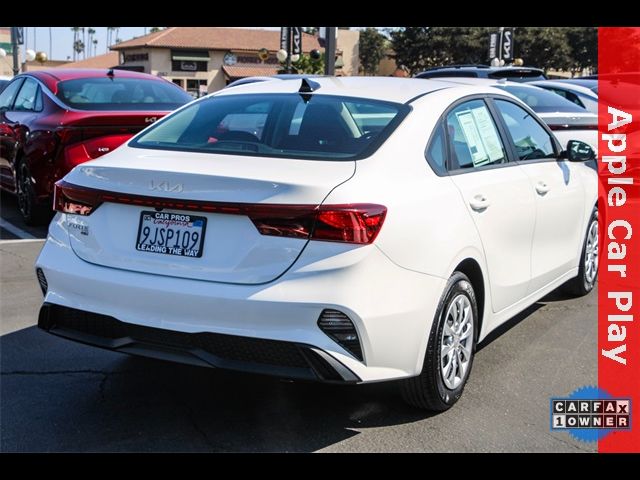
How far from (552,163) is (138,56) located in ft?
247

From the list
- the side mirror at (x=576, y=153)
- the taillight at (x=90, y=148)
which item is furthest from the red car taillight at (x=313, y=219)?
the taillight at (x=90, y=148)

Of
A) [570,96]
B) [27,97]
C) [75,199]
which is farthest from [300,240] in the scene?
[570,96]

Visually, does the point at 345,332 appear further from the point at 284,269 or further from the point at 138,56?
the point at 138,56

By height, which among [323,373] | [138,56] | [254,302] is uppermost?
[138,56]

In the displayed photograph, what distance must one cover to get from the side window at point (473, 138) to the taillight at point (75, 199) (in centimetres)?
174

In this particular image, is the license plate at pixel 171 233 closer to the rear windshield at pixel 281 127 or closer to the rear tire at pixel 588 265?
the rear windshield at pixel 281 127

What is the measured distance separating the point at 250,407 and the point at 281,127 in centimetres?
141

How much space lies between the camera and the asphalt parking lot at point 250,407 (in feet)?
11.8

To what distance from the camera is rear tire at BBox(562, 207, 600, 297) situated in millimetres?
6043

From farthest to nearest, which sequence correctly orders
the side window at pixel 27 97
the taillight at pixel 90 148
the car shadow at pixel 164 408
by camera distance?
the side window at pixel 27 97
the taillight at pixel 90 148
the car shadow at pixel 164 408

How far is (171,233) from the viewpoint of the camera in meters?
3.47

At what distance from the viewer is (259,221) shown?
131 inches

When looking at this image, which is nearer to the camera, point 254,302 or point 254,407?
point 254,302
